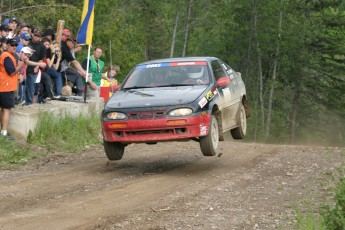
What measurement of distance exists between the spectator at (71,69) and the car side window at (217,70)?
477 centimetres

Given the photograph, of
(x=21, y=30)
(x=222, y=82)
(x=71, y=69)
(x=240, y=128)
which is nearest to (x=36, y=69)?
(x=21, y=30)

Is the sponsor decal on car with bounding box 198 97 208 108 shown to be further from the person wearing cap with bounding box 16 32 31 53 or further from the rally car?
the person wearing cap with bounding box 16 32 31 53

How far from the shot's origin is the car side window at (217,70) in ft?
45.9

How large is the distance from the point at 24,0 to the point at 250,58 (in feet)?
111

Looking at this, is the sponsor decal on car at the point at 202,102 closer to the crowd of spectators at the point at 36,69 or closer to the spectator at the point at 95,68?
the crowd of spectators at the point at 36,69

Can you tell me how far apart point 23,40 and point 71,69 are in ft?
11.0

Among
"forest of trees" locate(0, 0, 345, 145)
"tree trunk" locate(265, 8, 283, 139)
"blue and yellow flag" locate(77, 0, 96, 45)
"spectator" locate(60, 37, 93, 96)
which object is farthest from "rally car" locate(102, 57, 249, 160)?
"tree trunk" locate(265, 8, 283, 139)

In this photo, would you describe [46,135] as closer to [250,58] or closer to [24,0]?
[24,0]

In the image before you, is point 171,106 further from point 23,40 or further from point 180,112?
point 23,40

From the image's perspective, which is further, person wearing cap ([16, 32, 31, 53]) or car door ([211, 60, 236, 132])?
person wearing cap ([16, 32, 31, 53])

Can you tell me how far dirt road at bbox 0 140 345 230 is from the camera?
889cm

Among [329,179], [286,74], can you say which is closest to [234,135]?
[329,179]

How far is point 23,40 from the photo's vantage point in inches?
611

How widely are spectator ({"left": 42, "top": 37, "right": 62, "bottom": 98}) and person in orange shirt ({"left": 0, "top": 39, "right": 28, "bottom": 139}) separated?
2.80 m
